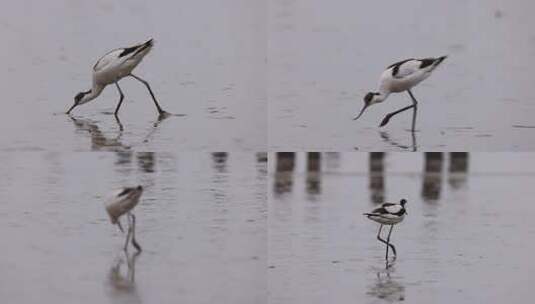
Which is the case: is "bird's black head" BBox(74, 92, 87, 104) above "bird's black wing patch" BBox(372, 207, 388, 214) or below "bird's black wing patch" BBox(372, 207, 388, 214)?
above

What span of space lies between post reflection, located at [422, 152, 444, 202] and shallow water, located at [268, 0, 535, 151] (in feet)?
0.09

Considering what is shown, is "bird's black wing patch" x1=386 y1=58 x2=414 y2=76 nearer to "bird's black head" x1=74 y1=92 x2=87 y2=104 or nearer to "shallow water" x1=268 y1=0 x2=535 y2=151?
"shallow water" x1=268 y1=0 x2=535 y2=151

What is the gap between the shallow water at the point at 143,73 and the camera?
2.89 meters

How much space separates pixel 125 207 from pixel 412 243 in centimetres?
76

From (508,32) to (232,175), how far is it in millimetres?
817

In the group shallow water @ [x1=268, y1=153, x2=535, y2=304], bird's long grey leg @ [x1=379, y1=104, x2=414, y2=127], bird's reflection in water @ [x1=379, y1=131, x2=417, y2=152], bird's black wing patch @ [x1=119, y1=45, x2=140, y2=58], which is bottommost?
shallow water @ [x1=268, y1=153, x2=535, y2=304]

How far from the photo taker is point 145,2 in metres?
2.91

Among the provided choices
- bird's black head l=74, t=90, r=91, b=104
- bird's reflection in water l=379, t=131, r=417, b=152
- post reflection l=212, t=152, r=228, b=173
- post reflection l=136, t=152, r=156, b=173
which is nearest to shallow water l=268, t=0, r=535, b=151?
bird's reflection in water l=379, t=131, r=417, b=152

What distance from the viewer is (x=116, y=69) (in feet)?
9.48

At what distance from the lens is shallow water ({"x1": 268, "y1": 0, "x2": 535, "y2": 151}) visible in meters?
2.90

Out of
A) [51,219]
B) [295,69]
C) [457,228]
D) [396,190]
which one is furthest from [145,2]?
[457,228]

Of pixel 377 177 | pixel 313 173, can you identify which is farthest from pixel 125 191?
pixel 377 177

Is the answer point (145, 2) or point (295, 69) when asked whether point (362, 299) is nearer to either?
point (295, 69)

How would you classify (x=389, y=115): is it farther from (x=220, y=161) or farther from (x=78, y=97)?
(x=78, y=97)
